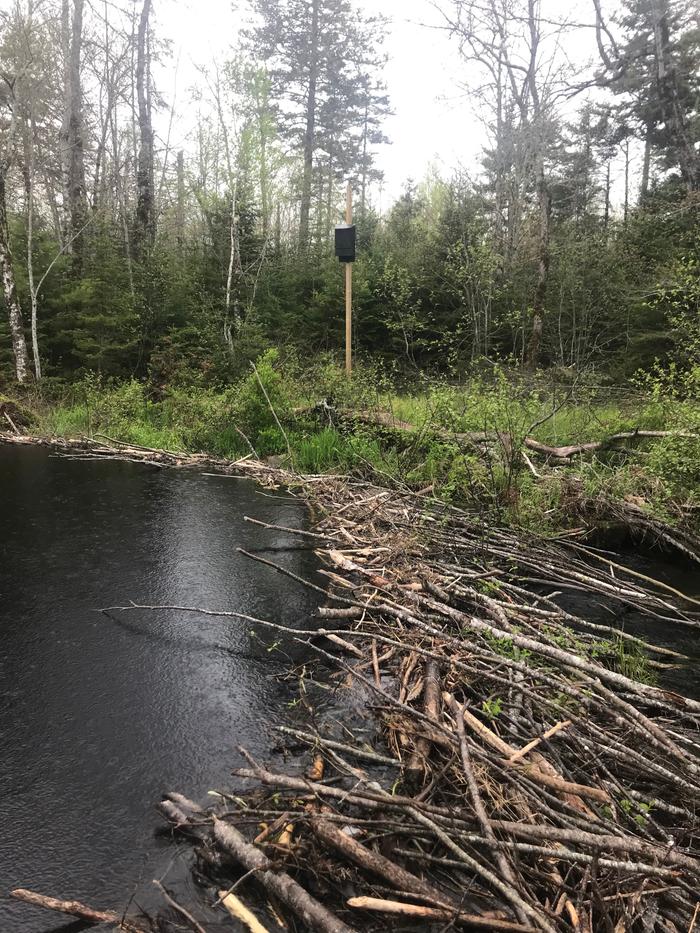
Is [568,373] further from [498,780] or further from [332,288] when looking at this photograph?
A: [498,780]

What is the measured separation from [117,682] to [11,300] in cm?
1383

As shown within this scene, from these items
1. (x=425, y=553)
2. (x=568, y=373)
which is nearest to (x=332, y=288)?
(x=568, y=373)

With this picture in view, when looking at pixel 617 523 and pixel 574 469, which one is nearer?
pixel 617 523

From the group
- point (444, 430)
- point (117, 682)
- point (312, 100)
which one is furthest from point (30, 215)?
point (117, 682)

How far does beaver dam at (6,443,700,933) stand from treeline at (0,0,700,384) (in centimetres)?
1014

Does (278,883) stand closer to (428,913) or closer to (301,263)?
(428,913)

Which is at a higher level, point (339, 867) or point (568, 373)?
point (568, 373)

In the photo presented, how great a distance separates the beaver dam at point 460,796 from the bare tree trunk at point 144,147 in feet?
60.2

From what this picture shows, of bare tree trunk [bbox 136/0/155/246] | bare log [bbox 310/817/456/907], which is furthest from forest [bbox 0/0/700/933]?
bare tree trunk [bbox 136/0/155/246]

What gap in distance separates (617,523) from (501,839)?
4470 mm

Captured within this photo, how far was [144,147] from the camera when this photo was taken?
60.8 feet

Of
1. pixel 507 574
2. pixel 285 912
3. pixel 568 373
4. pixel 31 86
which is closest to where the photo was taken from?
pixel 285 912

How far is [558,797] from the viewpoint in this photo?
7.13 ft

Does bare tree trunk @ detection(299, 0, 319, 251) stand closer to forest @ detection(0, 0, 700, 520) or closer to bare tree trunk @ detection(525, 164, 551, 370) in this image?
forest @ detection(0, 0, 700, 520)
